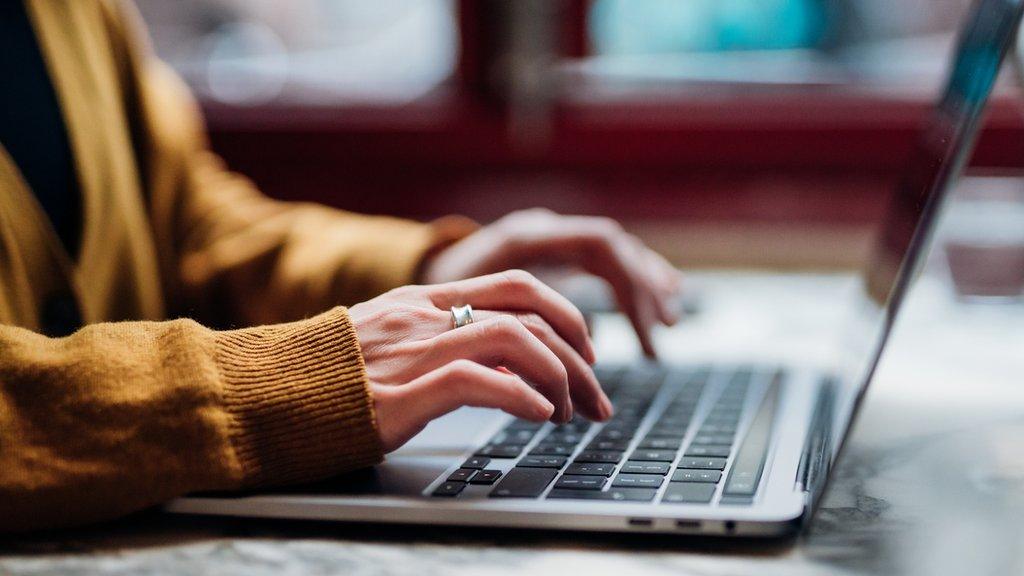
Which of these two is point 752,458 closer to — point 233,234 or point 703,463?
point 703,463

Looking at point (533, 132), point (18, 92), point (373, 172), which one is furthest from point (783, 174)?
point (18, 92)

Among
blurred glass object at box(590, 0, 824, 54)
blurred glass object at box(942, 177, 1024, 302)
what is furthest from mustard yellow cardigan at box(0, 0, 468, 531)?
blurred glass object at box(590, 0, 824, 54)

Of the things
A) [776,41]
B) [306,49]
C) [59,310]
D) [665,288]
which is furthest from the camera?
[306,49]

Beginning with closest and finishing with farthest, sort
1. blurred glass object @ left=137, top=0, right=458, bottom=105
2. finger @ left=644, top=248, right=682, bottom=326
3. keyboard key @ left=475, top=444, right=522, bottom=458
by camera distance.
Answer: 1. keyboard key @ left=475, top=444, right=522, bottom=458
2. finger @ left=644, top=248, right=682, bottom=326
3. blurred glass object @ left=137, top=0, right=458, bottom=105

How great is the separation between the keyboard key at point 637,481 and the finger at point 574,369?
3.1 inches

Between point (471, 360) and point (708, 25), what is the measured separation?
1.03 meters

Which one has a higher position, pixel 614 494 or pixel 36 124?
pixel 36 124

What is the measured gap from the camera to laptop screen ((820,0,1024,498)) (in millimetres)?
491

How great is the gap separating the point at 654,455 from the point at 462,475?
0.34 feet

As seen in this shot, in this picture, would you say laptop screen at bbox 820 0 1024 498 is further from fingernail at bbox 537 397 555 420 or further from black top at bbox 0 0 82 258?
black top at bbox 0 0 82 258

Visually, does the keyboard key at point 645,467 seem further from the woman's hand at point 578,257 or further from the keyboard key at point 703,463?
the woman's hand at point 578,257

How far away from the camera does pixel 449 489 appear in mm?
490

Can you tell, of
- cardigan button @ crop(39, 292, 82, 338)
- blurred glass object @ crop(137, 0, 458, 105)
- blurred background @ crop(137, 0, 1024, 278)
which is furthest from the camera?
blurred glass object @ crop(137, 0, 458, 105)

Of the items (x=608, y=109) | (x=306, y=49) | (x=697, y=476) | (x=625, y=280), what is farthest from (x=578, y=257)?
(x=306, y=49)
